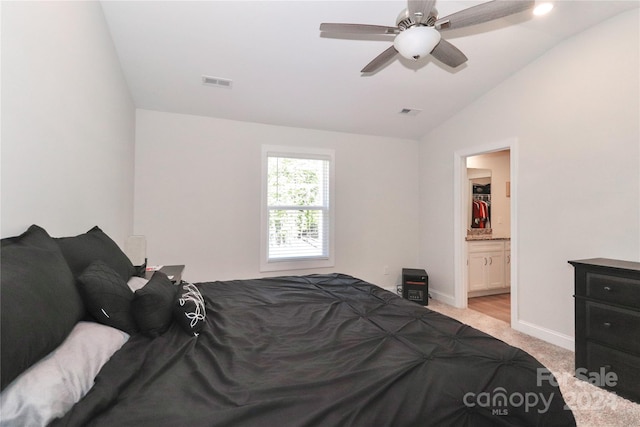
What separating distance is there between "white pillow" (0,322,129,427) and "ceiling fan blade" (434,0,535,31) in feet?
7.85

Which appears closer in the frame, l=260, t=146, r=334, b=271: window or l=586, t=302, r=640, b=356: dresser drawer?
l=586, t=302, r=640, b=356: dresser drawer

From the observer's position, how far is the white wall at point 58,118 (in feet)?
4.05

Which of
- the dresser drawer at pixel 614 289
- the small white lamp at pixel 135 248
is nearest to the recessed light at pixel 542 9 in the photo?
the dresser drawer at pixel 614 289

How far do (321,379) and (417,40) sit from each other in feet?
6.38

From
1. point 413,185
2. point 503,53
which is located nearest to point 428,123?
point 413,185

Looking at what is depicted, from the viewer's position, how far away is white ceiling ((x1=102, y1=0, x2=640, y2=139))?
8.09 feet

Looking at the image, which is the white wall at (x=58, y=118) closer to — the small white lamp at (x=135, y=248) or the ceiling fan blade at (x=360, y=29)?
the small white lamp at (x=135, y=248)

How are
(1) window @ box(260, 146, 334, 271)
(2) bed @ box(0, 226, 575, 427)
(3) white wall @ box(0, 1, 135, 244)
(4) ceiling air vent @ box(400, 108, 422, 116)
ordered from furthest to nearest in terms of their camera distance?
(1) window @ box(260, 146, 334, 271)
(4) ceiling air vent @ box(400, 108, 422, 116)
(3) white wall @ box(0, 1, 135, 244)
(2) bed @ box(0, 226, 575, 427)

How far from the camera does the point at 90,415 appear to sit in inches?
32.3

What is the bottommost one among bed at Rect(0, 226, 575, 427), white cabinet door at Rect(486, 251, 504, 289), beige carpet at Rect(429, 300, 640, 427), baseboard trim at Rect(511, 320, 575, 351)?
beige carpet at Rect(429, 300, 640, 427)

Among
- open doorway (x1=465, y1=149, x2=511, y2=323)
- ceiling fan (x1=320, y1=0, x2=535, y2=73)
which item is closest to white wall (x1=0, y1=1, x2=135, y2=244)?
ceiling fan (x1=320, y1=0, x2=535, y2=73)

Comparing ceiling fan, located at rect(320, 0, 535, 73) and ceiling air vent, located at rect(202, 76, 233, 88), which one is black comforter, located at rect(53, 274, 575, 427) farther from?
ceiling air vent, located at rect(202, 76, 233, 88)

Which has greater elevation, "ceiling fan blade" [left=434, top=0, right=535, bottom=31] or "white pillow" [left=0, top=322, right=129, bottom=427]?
"ceiling fan blade" [left=434, top=0, right=535, bottom=31]

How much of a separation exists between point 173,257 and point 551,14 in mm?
4702
